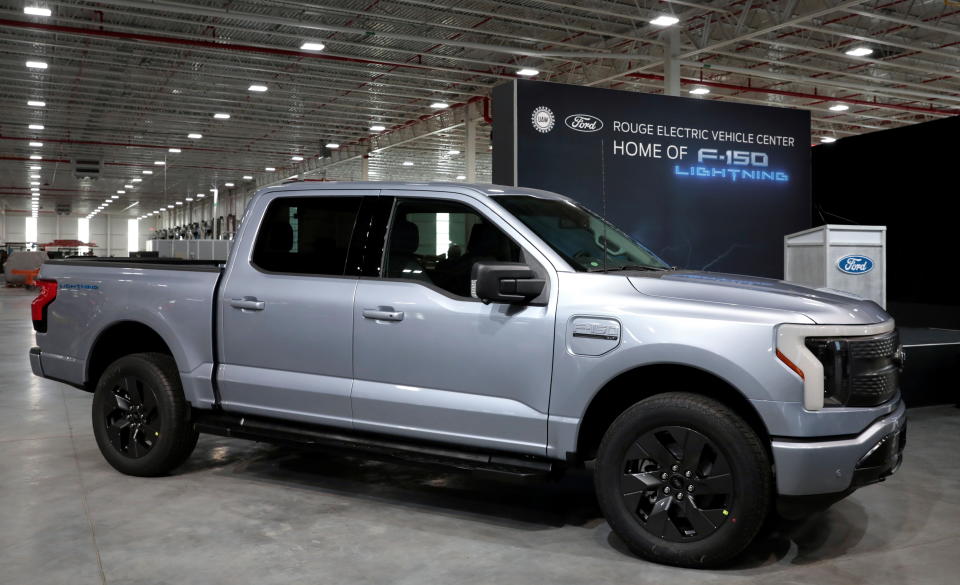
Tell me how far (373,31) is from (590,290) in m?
14.4

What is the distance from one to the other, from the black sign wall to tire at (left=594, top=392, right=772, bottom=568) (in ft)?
20.1

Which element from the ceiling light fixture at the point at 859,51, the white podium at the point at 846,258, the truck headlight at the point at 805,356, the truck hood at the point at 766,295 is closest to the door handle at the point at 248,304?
the truck hood at the point at 766,295

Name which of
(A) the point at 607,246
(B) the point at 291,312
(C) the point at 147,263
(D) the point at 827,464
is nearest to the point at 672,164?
(A) the point at 607,246

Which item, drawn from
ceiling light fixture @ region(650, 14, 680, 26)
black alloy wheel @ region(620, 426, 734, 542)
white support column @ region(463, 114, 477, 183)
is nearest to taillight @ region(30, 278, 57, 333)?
black alloy wheel @ region(620, 426, 734, 542)

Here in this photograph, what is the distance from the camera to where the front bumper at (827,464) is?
3.45 m

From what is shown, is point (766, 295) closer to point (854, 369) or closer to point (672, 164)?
point (854, 369)

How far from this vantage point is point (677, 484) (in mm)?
3711

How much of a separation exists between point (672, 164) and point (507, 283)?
25.5 feet

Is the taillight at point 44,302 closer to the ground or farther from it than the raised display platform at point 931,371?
farther from it

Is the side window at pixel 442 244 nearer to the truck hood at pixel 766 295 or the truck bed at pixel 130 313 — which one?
the truck hood at pixel 766 295

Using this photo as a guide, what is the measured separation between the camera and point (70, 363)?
5441mm

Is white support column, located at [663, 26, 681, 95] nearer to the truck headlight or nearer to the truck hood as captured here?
the truck hood

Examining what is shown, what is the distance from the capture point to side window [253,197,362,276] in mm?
4691

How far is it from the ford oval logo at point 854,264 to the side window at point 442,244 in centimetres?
515
